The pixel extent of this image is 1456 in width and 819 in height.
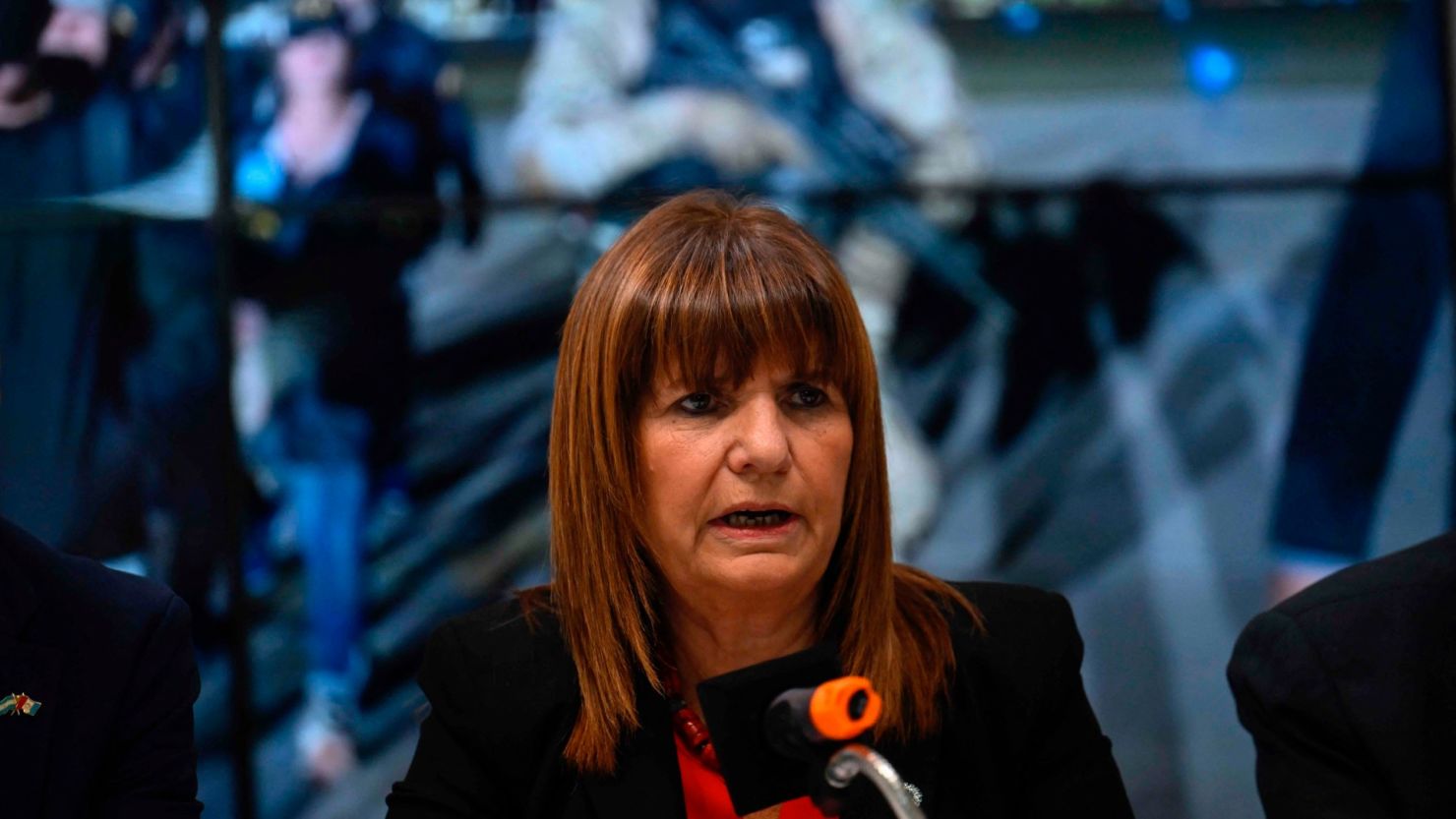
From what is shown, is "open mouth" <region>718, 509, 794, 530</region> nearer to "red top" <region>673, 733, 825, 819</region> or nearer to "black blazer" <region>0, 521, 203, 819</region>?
"red top" <region>673, 733, 825, 819</region>

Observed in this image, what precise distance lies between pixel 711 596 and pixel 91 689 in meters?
0.74

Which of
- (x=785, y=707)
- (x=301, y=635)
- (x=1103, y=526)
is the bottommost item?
(x=301, y=635)

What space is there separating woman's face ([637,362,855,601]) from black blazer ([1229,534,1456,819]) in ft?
1.81

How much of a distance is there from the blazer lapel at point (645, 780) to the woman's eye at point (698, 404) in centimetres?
38

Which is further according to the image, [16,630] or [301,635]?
[301,635]

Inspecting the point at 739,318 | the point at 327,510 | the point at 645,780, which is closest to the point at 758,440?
the point at 739,318

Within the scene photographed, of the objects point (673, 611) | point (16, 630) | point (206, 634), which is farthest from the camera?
point (206, 634)

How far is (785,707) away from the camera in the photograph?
4.17 feet

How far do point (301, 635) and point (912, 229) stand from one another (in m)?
1.78

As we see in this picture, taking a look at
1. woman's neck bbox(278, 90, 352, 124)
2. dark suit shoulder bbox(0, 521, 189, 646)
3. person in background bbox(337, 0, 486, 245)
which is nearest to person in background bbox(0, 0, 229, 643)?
woman's neck bbox(278, 90, 352, 124)

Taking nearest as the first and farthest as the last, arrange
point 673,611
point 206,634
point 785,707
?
point 785,707 < point 673,611 < point 206,634

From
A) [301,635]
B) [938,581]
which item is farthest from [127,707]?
[301,635]

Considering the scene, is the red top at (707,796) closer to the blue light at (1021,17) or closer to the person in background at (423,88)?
the person in background at (423,88)

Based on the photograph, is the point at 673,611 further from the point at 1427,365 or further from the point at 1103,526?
the point at 1427,365
